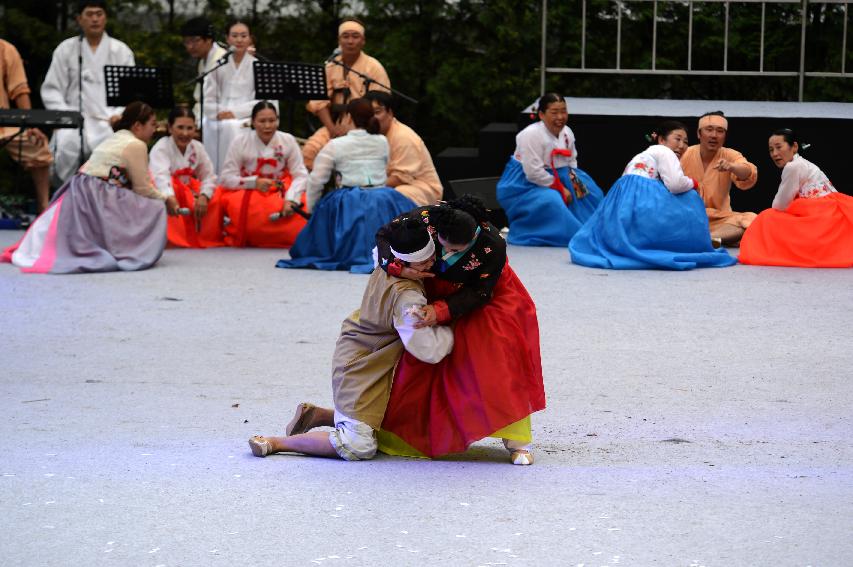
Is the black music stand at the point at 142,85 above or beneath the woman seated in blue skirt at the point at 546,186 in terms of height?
above

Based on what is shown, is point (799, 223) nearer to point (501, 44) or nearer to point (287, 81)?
point (287, 81)

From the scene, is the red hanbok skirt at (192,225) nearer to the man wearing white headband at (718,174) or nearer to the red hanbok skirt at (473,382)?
the man wearing white headband at (718,174)

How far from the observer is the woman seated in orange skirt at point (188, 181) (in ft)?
28.8

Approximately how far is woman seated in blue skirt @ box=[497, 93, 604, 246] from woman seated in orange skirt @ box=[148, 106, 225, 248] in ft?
5.96

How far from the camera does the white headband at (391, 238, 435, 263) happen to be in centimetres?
382

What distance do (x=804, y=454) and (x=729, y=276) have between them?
357 cm

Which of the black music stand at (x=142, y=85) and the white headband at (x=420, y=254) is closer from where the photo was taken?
the white headband at (x=420, y=254)

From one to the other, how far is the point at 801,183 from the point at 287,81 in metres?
3.30

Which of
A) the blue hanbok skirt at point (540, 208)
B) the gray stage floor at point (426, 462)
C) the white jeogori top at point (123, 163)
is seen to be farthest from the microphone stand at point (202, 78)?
the gray stage floor at point (426, 462)

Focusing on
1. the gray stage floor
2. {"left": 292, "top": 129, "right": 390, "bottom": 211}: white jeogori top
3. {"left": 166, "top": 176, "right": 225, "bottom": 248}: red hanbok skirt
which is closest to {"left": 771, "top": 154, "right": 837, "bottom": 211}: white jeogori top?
the gray stage floor

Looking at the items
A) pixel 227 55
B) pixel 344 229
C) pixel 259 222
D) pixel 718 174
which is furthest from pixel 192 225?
pixel 718 174

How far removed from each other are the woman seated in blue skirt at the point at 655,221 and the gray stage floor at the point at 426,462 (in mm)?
943

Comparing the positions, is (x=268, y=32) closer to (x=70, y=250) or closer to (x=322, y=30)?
(x=322, y=30)

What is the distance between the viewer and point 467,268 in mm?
3889
